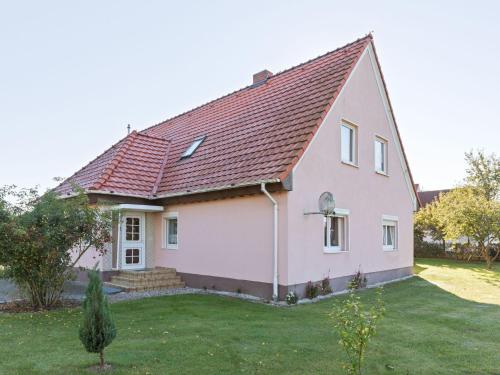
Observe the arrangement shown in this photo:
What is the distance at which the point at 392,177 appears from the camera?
16062 millimetres

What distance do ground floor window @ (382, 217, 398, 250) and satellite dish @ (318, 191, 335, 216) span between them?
5240 mm

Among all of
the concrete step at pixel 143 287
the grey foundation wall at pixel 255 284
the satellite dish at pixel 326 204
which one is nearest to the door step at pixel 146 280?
the concrete step at pixel 143 287

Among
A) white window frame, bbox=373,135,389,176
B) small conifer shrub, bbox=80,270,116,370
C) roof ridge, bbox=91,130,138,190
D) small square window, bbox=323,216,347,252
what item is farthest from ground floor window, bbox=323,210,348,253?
small conifer shrub, bbox=80,270,116,370

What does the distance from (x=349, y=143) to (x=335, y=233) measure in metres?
3.26

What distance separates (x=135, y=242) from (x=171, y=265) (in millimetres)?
1578

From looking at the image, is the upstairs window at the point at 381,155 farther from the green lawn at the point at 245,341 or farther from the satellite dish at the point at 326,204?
the green lawn at the point at 245,341

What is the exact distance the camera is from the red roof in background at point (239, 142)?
11.5m

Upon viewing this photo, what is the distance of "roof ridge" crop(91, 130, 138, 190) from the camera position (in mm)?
13011

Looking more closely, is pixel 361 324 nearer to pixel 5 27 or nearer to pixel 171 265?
pixel 171 265

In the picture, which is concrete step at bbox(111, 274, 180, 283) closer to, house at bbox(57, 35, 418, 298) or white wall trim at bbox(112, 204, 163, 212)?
house at bbox(57, 35, 418, 298)

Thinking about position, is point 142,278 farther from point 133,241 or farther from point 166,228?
point 166,228

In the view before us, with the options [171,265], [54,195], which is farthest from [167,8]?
[171,265]

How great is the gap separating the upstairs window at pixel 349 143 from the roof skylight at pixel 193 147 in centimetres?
560

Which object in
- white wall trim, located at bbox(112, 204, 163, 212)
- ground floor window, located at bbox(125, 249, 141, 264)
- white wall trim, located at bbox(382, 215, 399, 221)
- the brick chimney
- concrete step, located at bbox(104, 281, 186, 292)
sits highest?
the brick chimney
